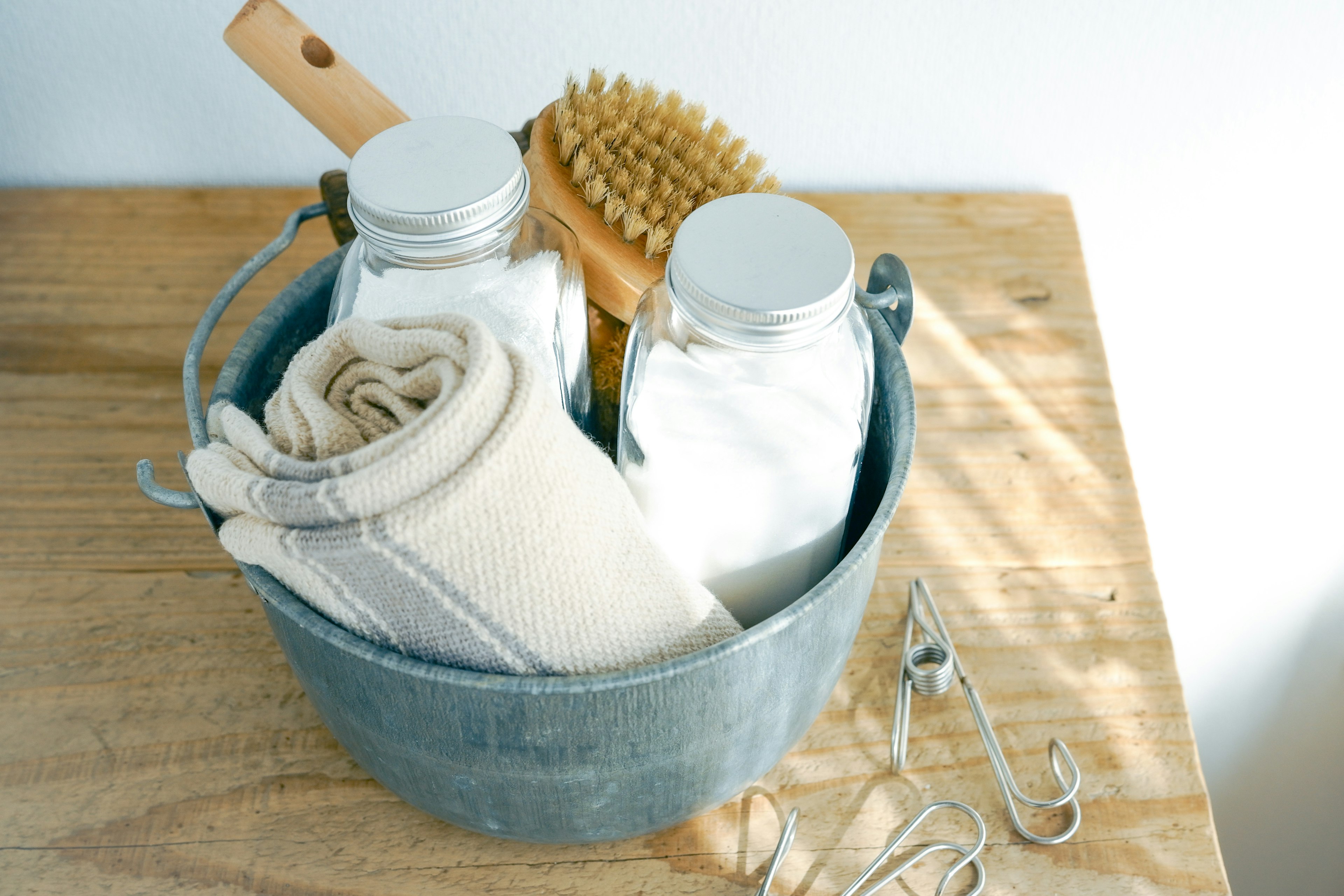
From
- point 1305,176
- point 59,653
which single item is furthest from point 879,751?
point 1305,176

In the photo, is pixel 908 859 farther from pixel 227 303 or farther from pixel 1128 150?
pixel 1128 150

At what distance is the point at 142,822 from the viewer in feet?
1.08

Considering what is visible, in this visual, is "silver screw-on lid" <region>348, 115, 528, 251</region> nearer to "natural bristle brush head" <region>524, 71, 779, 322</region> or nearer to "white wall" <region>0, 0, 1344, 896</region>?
"natural bristle brush head" <region>524, 71, 779, 322</region>

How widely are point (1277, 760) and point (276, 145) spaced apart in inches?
30.2

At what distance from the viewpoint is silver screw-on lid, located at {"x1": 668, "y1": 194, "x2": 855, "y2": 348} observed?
25 cm

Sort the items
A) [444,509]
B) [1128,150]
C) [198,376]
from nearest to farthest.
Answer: [444,509], [198,376], [1128,150]

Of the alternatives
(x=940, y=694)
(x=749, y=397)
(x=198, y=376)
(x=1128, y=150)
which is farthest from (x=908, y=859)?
(x=1128, y=150)

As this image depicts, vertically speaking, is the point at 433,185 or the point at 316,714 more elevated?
the point at 433,185

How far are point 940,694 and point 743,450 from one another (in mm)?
164

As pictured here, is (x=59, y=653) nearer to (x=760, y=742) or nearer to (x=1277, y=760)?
(x=760, y=742)

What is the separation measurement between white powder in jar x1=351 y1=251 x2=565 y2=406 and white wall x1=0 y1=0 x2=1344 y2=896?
25 cm

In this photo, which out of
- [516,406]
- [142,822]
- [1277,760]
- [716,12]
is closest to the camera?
[516,406]

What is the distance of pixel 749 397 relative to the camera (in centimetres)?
27

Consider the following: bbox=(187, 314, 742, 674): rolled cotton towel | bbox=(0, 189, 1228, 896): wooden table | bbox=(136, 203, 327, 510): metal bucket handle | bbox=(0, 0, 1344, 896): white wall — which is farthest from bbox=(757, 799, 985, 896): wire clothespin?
bbox=(0, 0, 1344, 896): white wall
